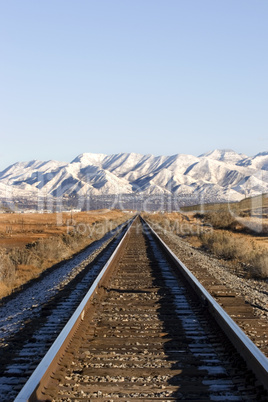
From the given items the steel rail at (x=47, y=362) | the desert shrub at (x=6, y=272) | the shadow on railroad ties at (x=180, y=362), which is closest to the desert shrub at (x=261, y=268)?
the shadow on railroad ties at (x=180, y=362)

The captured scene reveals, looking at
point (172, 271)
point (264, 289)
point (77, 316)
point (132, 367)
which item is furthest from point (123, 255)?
point (132, 367)

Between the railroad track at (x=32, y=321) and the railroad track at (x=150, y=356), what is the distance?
1.17 feet

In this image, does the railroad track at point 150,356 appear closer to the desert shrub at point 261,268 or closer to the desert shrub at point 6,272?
the desert shrub at point 6,272

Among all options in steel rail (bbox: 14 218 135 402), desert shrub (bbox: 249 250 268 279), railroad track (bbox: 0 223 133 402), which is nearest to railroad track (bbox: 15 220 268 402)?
steel rail (bbox: 14 218 135 402)

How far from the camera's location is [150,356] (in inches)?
206

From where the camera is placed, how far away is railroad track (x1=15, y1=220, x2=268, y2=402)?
4.21 meters

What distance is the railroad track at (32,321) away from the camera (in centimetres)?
483

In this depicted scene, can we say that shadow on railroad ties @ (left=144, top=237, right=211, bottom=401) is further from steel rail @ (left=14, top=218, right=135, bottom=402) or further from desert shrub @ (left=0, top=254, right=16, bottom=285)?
desert shrub @ (left=0, top=254, right=16, bottom=285)

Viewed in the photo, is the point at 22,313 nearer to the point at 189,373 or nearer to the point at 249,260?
the point at 189,373

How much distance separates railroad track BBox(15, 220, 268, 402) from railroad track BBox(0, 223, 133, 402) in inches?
14.1

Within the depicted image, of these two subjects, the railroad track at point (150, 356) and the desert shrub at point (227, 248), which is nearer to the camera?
the railroad track at point (150, 356)

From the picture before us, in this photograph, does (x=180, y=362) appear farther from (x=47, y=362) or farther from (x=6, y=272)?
(x=6, y=272)

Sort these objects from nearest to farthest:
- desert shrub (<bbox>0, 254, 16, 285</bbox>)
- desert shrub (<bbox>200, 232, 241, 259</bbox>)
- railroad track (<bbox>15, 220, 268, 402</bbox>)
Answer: railroad track (<bbox>15, 220, 268, 402</bbox>) < desert shrub (<bbox>0, 254, 16, 285</bbox>) < desert shrub (<bbox>200, 232, 241, 259</bbox>)

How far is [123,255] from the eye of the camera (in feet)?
55.7
